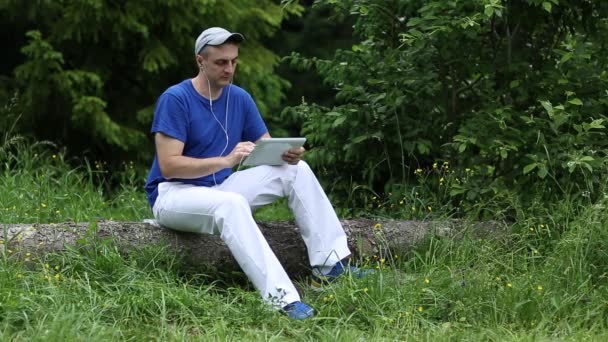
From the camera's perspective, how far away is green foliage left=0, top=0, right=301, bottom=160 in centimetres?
831

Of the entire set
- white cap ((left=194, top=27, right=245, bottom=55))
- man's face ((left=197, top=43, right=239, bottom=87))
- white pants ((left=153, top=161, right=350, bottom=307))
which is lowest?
white pants ((left=153, top=161, right=350, bottom=307))

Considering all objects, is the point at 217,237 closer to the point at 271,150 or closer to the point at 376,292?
the point at 271,150

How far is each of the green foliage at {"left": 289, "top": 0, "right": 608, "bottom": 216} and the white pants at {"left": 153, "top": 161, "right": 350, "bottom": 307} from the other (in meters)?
0.97

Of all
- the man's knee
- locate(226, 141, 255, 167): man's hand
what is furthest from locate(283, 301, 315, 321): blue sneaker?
locate(226, 141, 255, 167): man's hand

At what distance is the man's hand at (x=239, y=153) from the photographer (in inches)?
197

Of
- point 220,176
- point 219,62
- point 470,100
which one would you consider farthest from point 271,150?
point 470,100

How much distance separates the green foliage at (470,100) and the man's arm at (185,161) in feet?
4.10

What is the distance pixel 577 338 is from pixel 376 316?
85 cm

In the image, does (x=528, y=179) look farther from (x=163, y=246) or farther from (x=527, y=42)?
(x=163, y=246)

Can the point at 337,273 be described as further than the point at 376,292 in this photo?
Yes

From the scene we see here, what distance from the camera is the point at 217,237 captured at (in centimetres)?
526

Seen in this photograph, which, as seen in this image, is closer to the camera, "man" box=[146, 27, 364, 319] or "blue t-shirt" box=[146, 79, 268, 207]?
"man" box=[146, 27, 364, 319]

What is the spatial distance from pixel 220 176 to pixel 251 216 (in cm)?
59

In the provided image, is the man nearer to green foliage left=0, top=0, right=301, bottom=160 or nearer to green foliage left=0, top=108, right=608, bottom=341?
green foliage left=0, top=108, right=608, bottom=341
